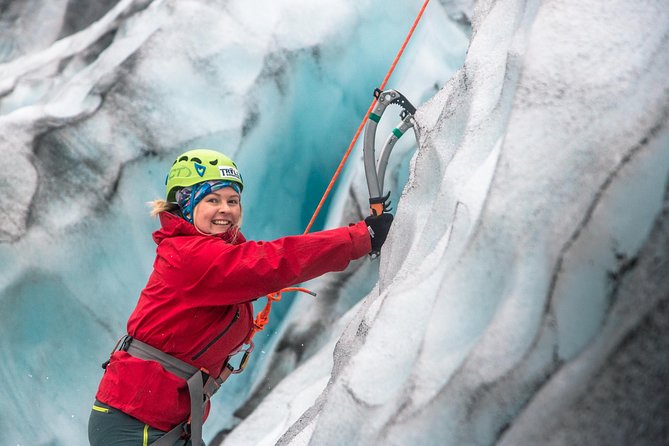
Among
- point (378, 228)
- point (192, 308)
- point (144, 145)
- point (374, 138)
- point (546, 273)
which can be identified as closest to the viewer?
point (546, 273)

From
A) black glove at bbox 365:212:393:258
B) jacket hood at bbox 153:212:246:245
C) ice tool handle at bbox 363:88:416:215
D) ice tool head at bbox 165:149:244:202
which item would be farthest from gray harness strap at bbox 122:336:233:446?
ice tool handle at bbox 363:88:416:215

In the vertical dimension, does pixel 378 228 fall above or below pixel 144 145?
below

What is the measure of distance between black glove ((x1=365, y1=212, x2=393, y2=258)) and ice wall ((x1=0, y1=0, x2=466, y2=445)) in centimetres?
94

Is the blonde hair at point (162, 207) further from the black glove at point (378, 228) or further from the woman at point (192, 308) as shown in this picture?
the black glove at point (378, 228)

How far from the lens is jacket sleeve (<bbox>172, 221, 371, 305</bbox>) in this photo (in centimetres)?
168

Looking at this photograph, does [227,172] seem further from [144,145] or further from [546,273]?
[546,273]

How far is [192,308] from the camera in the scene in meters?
1.79

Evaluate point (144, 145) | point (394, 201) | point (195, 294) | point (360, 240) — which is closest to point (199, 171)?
point (195, 294)

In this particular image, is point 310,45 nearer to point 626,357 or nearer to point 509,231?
point 509,231

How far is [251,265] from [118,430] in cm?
54

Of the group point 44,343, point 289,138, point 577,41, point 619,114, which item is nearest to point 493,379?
point 619,114

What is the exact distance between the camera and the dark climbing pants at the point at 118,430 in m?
1.76

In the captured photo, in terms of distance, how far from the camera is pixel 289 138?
115 inches

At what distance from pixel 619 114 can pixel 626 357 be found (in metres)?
0.38
